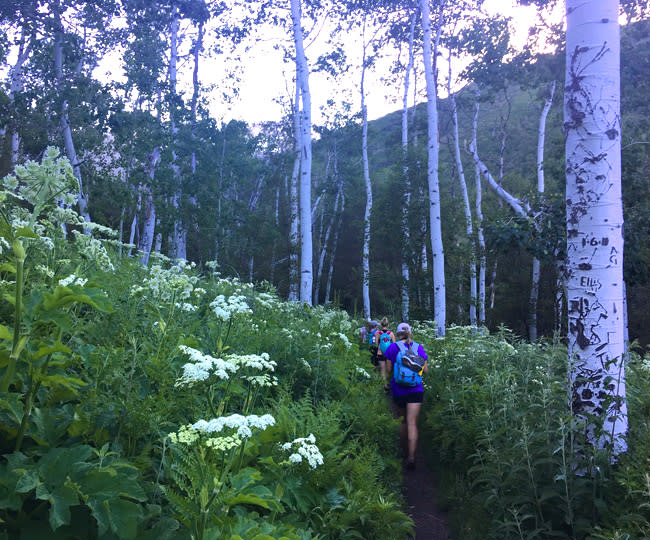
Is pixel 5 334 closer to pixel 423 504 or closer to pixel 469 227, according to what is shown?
pixel 423 504

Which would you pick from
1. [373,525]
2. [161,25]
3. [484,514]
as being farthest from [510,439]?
[161,25]

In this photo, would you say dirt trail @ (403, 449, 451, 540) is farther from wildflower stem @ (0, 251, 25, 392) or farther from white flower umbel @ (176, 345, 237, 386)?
wildflower stem @ (0, 251, 25, 392)

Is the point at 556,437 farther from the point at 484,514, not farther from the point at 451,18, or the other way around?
the point at 451,18

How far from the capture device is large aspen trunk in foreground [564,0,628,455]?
4.44 meters

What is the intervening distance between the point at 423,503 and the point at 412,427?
1.24 meters

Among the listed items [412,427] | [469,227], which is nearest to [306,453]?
[412,427]

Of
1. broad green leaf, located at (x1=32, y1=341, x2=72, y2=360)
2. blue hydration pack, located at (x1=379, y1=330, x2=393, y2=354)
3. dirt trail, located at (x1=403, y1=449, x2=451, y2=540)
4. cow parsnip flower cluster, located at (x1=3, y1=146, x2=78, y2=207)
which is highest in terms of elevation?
cow parsnip flower cluster, located at (x1=3, y1=146, x2=78, y2=207)

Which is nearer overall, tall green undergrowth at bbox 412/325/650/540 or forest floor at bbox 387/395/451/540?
tall green undergrowth at bbox 412/325/650/540

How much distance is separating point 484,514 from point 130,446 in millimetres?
3958

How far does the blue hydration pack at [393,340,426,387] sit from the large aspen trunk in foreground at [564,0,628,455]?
292cm

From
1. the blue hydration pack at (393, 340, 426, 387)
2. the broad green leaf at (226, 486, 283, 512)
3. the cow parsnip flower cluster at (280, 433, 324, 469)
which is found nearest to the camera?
Result: the broad green leaf at (226, 486, 283, 512)

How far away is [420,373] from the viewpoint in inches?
289

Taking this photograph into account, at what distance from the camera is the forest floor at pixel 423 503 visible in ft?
17.4

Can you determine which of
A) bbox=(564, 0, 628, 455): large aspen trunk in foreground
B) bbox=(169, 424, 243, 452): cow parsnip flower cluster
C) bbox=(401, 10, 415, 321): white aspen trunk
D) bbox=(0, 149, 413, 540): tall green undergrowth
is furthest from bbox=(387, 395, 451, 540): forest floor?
bbox=(401, 10, 415, 321): white aspen trunk
